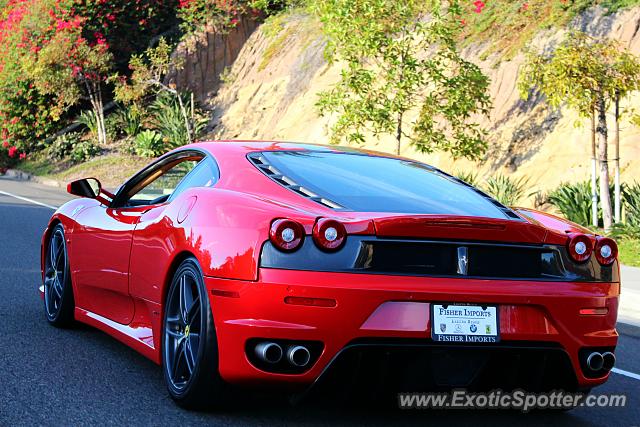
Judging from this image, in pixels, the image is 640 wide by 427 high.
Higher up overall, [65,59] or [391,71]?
[391,71]

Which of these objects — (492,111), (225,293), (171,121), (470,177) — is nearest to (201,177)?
(225,293)

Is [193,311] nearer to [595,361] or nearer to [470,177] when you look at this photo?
[595,361]

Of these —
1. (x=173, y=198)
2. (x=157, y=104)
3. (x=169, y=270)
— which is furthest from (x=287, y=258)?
(x=157, y=104)

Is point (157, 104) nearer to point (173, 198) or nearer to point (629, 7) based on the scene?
point (629, 7)

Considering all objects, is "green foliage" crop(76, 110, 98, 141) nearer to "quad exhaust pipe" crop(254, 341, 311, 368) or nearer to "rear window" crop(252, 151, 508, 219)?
"rear window" crop(252, 151, 508, 219)

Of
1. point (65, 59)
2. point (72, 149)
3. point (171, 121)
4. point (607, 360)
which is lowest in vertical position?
point (72, 149)

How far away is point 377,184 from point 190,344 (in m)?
1.26

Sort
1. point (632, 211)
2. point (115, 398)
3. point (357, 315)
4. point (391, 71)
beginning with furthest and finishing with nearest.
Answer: point (391, 71)
point (632, 211)
point (115, 398)
point (357, 315)

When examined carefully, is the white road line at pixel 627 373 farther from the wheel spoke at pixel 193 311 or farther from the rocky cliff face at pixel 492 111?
the rocky cliff face at pixel 492 111

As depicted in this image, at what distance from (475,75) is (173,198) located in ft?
45.4

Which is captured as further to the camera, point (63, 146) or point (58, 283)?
point (63, 146)

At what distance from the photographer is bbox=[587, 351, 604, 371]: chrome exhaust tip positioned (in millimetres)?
5047

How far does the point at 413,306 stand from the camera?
4707 mm

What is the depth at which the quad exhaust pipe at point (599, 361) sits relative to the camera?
16.6 feet
